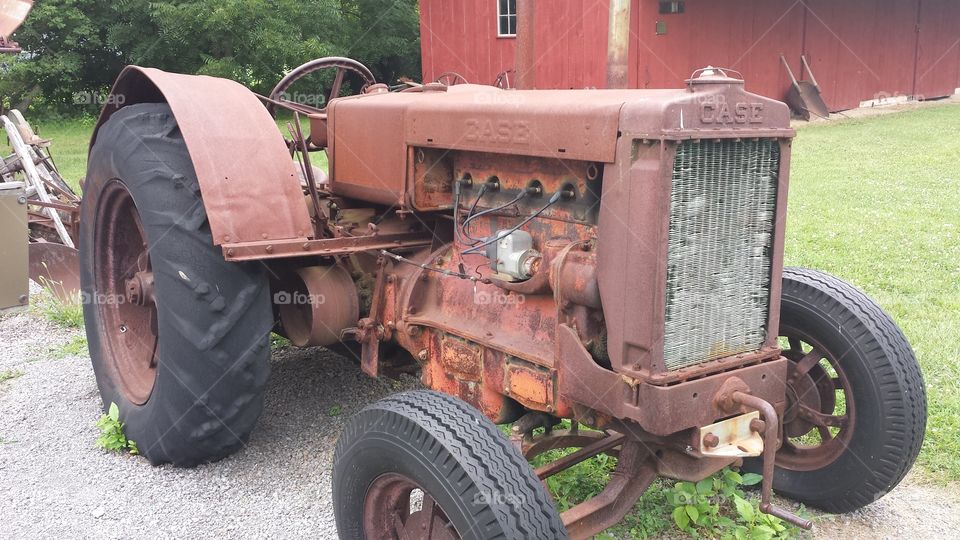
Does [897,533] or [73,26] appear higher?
[73,26]

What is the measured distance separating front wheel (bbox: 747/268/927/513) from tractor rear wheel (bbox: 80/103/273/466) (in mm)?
1989

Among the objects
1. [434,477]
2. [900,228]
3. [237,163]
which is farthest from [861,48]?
[434,477]

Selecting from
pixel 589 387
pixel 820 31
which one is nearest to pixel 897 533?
pixel 589 387

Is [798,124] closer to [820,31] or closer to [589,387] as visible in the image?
[820,31]

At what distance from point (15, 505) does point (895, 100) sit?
20.1 metres

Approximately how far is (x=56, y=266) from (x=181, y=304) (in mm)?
3261

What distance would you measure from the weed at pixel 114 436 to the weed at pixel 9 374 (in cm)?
121

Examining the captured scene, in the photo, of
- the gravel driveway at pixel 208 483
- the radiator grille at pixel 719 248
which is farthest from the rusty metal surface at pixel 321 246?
the radiator grille at pixel 719 248

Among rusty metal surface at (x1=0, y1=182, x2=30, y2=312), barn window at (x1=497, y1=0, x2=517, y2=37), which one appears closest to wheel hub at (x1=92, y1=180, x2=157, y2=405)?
rusty metal surface at (x1=0, y1=182, x2=30, y2=312)

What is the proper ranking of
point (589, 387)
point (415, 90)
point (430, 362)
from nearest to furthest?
1. point (589, 387)
2. point (430, 362)
3. point (415, 90)

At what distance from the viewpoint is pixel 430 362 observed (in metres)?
3.13

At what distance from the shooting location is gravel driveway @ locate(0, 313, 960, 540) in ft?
9.82

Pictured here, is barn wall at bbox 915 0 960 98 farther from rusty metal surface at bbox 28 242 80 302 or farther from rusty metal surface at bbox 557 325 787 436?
rusty metal surface at bbox 557 325 787 436

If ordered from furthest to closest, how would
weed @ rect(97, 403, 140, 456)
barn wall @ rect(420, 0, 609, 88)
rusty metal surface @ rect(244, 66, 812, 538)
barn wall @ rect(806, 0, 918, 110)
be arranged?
barn wall @ rect(806, 0, 918, 110)
barn wall @ rect(420, 0, 609, 88)
weed @ rect(97, 403, 140, 456)
rusty metal surface @ rect(244, 66, 812, 538)
